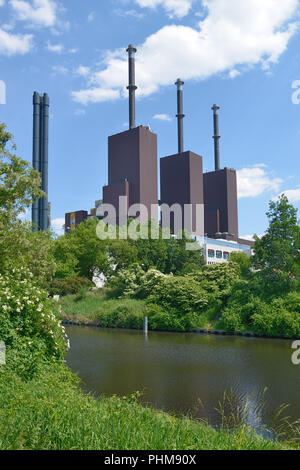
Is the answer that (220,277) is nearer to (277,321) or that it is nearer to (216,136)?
(277,321)

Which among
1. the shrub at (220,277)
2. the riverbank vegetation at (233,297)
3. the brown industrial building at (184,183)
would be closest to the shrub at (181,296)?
the riverbank vegetation at (233,297)

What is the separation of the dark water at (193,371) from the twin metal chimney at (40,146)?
3830 cm

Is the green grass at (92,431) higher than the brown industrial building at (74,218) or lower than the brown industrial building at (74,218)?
lower

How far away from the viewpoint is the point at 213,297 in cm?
2639

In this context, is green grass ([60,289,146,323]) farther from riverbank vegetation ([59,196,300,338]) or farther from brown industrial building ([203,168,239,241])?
brown industrial building ([203,168,239,241])

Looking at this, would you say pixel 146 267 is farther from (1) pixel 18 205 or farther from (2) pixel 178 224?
(2) pixel 178 224

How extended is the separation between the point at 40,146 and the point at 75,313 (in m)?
31.7

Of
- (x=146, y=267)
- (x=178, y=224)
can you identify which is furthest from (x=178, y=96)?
(x=146, y=267)

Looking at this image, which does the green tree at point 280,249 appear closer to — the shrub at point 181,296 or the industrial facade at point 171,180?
the shrub at point 181,296

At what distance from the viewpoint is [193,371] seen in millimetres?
12922

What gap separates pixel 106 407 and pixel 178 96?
235 ft

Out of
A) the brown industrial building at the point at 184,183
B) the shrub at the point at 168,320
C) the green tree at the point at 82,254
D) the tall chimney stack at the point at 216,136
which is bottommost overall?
the shrub at the point at 168,320

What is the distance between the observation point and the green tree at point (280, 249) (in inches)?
923

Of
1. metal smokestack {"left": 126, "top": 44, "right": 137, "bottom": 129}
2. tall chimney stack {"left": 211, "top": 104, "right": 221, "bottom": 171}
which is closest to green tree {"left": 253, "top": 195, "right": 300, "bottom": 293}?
metal smokestack {"left": 126, "top": 44, "right": 137, "bottom": 129}
